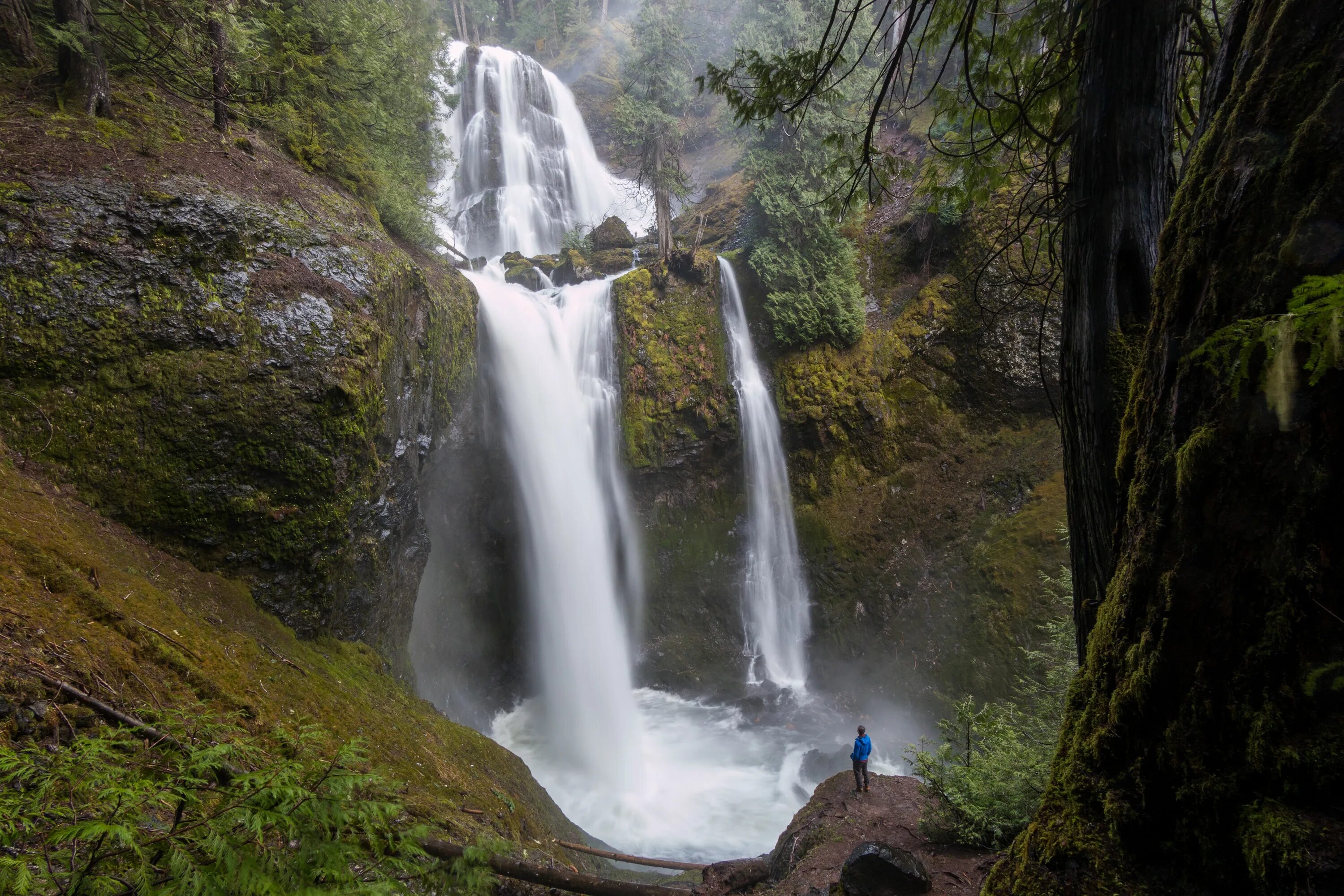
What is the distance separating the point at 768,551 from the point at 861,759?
7.66m

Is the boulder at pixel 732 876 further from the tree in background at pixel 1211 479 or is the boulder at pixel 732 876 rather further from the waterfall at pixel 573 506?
the waterfall at pixel 573 506

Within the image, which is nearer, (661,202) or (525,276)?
(525,276)

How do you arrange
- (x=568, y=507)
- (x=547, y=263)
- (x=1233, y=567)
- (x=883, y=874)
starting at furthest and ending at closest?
(x=547, y=263)
(x=568, y=507)
(x=883, y=874)
(x=1233, y=567)

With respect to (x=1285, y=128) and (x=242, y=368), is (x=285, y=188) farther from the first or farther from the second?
(x=1285, y=128)

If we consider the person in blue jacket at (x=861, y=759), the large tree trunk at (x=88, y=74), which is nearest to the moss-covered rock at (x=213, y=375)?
the large tree trunk at (x=88, y=74)

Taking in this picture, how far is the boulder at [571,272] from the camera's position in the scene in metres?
17.0

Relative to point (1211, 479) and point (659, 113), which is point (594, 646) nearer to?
point (1211, 479)

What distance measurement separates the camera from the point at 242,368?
5754 mm

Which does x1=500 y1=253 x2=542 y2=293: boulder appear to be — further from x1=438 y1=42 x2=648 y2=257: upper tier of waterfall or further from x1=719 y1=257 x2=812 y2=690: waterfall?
x1=719 y1=257 x2=812 y2=690: waterfall

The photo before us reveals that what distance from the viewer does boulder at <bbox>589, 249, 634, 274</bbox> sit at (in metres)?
18.1

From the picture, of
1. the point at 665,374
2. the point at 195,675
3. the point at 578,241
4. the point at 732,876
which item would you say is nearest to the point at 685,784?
the point at 732,876

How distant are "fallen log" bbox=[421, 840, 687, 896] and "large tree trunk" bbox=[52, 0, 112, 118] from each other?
8202 millimetres

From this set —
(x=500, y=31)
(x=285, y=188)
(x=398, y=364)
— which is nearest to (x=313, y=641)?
(x=398, y=364)

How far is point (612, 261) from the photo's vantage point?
18594 millimetres
